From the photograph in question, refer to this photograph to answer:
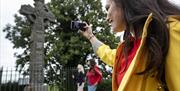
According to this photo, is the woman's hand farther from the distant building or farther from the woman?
the distant building

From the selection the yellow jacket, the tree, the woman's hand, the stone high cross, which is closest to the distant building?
the stone high cross

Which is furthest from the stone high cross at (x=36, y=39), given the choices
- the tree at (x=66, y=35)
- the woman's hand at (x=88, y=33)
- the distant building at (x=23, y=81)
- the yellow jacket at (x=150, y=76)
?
the tree at (x=66, y=35)

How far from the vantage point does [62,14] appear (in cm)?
3766

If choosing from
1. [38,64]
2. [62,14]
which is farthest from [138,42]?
[62,14]

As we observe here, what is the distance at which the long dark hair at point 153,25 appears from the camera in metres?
1.72

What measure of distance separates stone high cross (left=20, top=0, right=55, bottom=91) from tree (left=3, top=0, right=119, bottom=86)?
20737 millimetres

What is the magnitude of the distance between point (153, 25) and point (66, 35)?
35.4 metres

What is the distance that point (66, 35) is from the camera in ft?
122

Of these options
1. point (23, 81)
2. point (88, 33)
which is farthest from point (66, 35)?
point (88, 33)

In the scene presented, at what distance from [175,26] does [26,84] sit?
13.1 m

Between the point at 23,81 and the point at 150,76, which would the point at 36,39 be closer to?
the point at 23,81

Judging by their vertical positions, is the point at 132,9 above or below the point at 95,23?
below

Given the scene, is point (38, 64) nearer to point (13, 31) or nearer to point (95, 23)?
point (95, 23)

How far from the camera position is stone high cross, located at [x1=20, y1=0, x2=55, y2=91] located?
44.5ft
